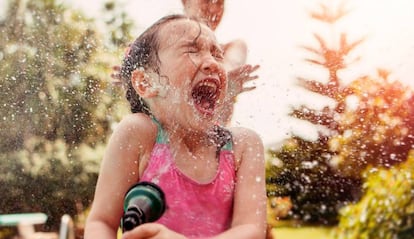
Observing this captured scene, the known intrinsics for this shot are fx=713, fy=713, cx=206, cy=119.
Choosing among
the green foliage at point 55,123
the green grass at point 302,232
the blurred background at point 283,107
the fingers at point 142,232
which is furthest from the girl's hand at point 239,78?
the green foliage at point 55,123

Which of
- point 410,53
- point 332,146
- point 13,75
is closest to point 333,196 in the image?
point 332,146

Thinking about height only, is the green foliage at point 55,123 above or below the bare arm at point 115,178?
above

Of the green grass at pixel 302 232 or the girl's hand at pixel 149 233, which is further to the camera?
the green grass at pixel 302 232

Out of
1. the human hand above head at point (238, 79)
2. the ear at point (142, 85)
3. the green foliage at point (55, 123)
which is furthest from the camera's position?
the green foliage at point (55, 123)

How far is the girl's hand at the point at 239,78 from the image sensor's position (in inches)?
118

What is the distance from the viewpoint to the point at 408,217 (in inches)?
148

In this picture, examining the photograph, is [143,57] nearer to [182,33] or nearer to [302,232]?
[182,33]

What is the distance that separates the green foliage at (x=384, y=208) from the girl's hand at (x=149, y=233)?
220 cm

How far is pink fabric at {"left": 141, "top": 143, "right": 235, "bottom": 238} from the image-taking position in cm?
211

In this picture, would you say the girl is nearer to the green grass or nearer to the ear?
the ear

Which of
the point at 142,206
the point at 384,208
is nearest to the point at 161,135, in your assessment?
the point at 142,206

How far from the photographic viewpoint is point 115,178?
220 cm

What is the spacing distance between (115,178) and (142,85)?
385 mm

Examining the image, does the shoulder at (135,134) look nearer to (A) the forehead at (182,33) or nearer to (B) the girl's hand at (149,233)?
(A) the forehead at (182,33)
